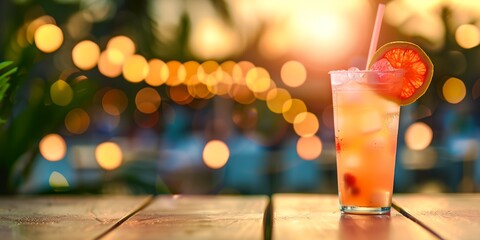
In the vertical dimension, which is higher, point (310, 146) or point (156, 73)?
point (156, 73)

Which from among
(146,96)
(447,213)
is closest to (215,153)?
(146,96)

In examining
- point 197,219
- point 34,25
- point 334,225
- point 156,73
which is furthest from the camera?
point 156,73

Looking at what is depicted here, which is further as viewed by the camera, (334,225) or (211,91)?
(211,91)

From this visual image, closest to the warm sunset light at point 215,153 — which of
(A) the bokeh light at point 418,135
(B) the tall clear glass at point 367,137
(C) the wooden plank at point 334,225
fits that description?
(A) the bokeh light at point 418,135

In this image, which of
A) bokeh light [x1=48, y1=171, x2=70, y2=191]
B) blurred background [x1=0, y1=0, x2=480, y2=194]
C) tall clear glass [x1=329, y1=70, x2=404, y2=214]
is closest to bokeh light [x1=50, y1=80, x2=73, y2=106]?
blurred background [x1=0, y1=0, x2=480, y2=194]

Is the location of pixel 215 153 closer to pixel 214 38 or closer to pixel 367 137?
pixel 214 38

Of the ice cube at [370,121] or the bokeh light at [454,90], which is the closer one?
the ice cube at [370,121]

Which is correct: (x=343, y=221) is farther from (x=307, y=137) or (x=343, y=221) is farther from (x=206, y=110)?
(x=307, y=137)

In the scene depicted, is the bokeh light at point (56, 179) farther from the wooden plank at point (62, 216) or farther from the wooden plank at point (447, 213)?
the wooden plank at point (447, 213)
